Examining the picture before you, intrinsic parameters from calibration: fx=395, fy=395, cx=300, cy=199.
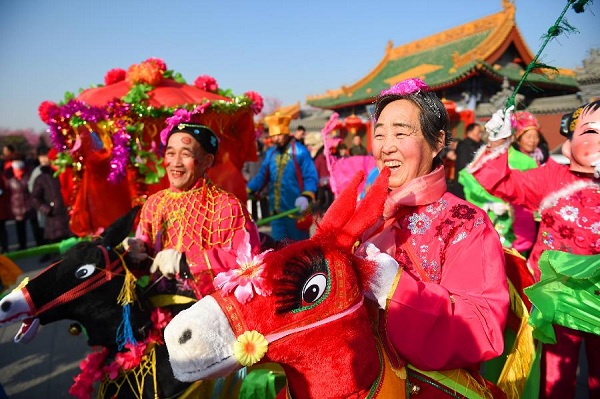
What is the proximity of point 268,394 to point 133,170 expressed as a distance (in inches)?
97.9

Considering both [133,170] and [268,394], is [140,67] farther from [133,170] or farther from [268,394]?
[268,394]

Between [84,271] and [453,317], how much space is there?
5.57 feet

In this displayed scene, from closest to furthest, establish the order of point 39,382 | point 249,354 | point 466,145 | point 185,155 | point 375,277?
point 249,354, point 375,277, point 185,155, point 39,382, point 466,145

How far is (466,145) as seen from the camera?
21.5ft

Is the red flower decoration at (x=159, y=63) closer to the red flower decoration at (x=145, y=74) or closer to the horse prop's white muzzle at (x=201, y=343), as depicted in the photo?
the red flower decoration at (x=145, y=74)

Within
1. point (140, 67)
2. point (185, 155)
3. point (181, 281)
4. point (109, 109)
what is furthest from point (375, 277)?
point (140, 67)

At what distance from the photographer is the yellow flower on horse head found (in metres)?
0.97

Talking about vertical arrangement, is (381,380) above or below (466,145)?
above

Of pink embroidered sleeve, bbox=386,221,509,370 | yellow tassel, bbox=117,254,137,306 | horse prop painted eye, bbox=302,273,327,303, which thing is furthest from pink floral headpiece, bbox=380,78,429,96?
yellow tassel, bbox=117,254,137,306

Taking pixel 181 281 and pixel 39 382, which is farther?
pixel 39 382

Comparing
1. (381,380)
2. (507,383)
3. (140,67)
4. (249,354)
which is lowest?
(507,383)

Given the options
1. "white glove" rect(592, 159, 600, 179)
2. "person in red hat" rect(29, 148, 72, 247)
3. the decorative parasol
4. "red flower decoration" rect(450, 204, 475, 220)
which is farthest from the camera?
"person in red hat" rect(29, 148, 72, 247)

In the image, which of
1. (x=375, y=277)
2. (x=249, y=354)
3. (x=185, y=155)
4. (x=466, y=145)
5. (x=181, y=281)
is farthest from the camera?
(x=466, y=145)

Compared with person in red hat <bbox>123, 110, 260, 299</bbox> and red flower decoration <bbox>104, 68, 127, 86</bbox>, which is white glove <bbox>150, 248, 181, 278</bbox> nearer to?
person in red hat <bbox>123, 110, 260, 299</bbox>
